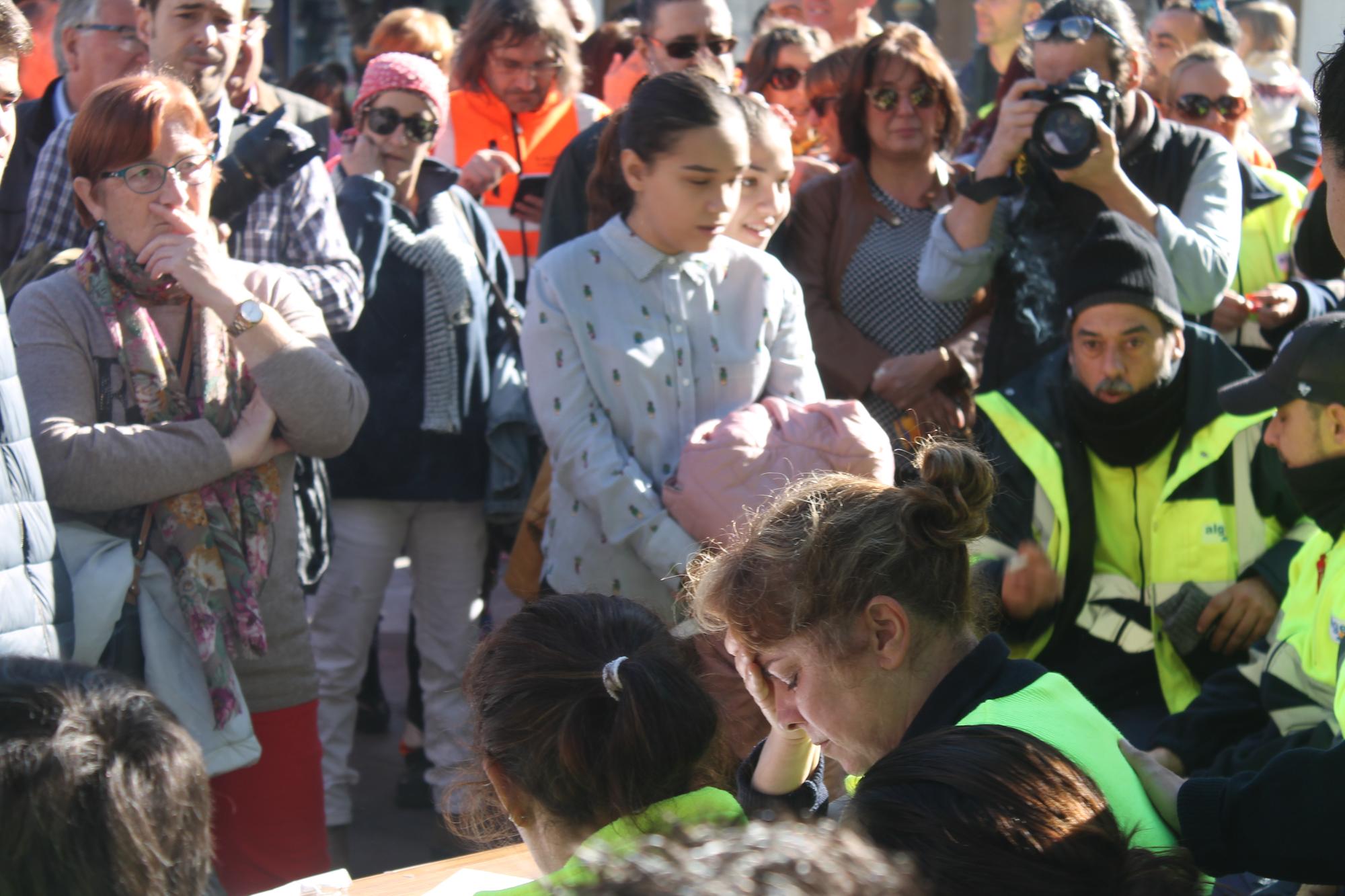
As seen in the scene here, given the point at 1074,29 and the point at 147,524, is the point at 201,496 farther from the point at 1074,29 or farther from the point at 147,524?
the point at 1074,29

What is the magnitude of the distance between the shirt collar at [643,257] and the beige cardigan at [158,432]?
65cm

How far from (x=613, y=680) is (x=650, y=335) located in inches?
54.5

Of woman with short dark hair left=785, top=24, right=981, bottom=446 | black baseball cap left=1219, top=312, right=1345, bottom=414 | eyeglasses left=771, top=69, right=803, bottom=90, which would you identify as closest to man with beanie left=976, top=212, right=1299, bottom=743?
black baseball cap left=1219, top=312, right=1345, bottom=414

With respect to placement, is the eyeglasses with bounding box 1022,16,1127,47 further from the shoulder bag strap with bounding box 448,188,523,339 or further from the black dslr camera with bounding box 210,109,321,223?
the black dslr camera with bounding box 210,109,321,223

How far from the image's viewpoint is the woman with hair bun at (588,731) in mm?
1671

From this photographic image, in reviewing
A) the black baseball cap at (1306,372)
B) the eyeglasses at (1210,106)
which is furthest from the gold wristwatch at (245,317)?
the eyeglasses at (1210,106)

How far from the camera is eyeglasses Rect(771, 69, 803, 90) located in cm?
499

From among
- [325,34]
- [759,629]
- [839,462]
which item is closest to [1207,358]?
[839,462]

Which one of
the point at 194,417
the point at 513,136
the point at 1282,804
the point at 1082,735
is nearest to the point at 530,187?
the point at 513,136

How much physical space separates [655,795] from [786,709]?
1.00ft

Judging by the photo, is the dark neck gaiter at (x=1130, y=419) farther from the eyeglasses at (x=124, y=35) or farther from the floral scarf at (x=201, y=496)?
the eyeglasses at (x=124, y=35)

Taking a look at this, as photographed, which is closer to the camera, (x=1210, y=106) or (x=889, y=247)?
(x=889, y=247)

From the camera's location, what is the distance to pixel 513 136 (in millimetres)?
4391

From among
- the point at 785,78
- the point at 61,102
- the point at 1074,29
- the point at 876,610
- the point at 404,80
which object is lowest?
the point at 876,610
